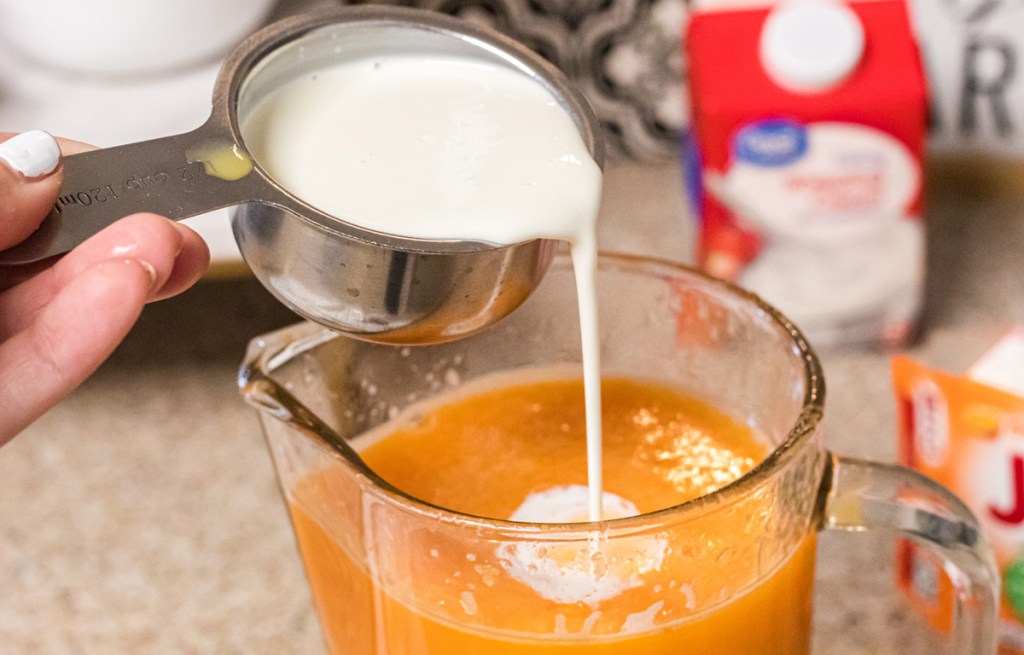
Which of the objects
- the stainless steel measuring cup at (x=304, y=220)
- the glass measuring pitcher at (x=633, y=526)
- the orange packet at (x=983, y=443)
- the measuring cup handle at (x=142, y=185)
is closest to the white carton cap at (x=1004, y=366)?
the orange packet at (x=983, y=443)

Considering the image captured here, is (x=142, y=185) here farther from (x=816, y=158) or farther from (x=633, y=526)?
(x=816, y=158)

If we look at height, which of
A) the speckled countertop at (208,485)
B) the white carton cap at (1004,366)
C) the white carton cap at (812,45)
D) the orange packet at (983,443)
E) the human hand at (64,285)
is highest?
the human hand at (64,285)

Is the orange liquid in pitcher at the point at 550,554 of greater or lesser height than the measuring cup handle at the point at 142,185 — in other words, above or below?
below

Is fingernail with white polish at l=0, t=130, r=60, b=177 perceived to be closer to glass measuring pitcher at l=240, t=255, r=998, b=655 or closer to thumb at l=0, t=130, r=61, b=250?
thumb at l=0, t=130, r=61, b=250

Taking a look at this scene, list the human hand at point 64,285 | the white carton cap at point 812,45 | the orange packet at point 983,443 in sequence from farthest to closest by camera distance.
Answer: the white carton cap at point 812,45 → the orange packet at point 983,443 → the human hand at point 64,285

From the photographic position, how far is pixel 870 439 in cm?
88

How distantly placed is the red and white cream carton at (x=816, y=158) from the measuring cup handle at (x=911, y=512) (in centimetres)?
39

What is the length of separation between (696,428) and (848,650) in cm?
21

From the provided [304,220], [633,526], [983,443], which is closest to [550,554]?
[633,526]

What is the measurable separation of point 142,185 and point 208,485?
1.43 feet

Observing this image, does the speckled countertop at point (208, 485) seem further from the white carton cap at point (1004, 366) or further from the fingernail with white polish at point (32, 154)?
the fingernail with white polish at point (32, 154)

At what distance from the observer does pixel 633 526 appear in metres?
0.47

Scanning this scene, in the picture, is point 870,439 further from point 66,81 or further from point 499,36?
point 66,81

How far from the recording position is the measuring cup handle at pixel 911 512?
0.52 metres
